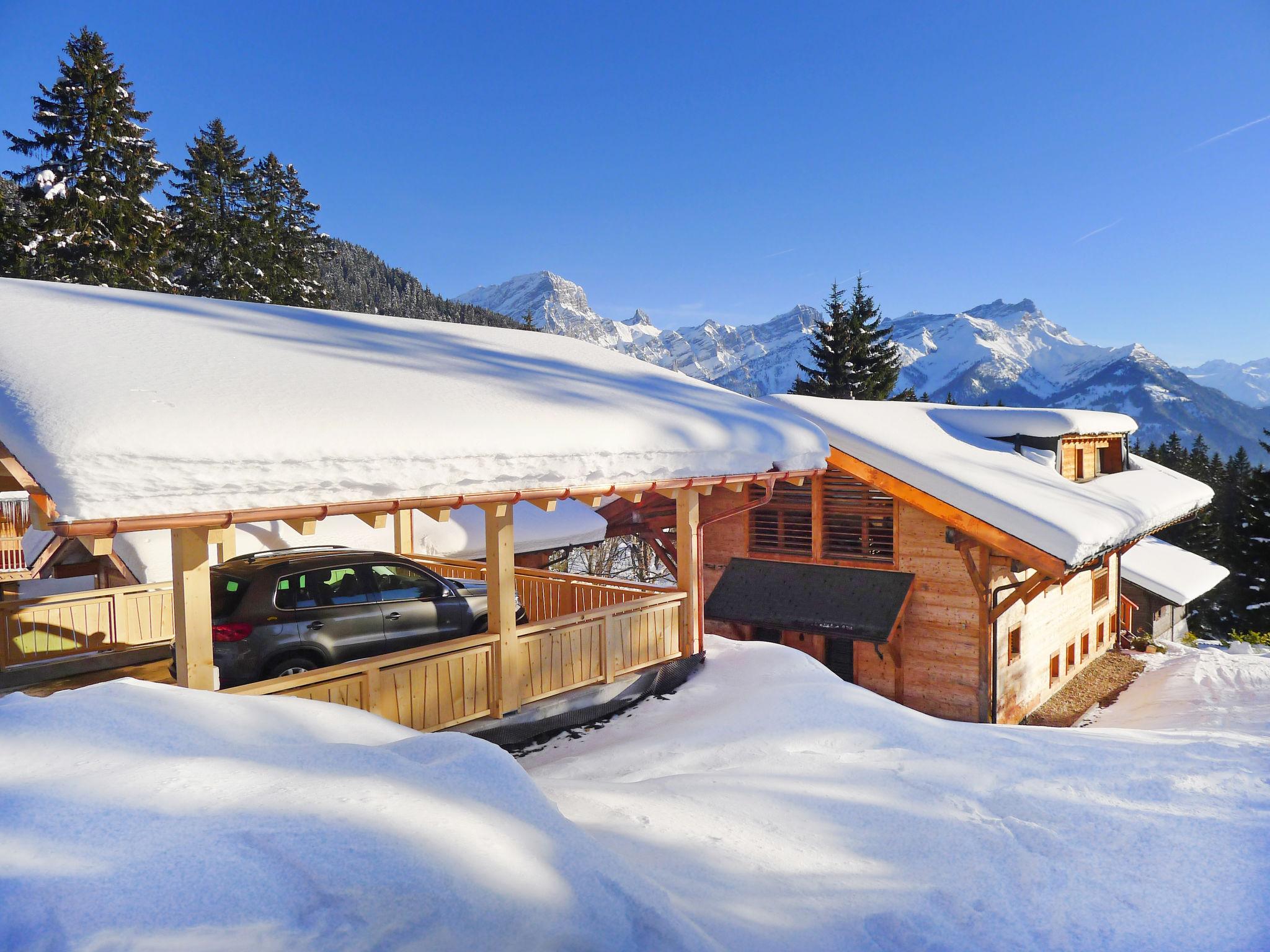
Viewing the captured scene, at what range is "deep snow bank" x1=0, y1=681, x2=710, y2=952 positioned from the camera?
274 cm

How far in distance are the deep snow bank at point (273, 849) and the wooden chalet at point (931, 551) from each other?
7295 mm

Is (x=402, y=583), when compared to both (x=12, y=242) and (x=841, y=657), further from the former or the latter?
(x=12, y=242)

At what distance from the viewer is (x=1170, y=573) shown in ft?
73.6

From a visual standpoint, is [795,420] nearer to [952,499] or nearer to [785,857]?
[952,499]

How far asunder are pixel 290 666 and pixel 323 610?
595 millimetres

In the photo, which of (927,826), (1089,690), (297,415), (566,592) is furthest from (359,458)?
(1089,690)

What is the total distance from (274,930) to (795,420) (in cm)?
962

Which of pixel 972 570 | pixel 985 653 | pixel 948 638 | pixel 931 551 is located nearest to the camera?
pixel 972 570

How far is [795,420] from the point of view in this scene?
1121 centimetres

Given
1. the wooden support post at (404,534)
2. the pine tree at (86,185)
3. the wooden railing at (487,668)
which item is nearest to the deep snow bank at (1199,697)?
the wooden railing at (487,668)

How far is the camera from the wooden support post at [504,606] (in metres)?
7.66

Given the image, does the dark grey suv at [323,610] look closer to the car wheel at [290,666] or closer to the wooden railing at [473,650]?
the car wheel at [290,666]

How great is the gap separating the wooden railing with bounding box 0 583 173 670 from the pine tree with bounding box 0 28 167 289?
19.9 metres

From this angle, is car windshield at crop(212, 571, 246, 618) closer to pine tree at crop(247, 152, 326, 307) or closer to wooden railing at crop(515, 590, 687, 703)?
wooden railing at crop(515, 590, 687, 703)
